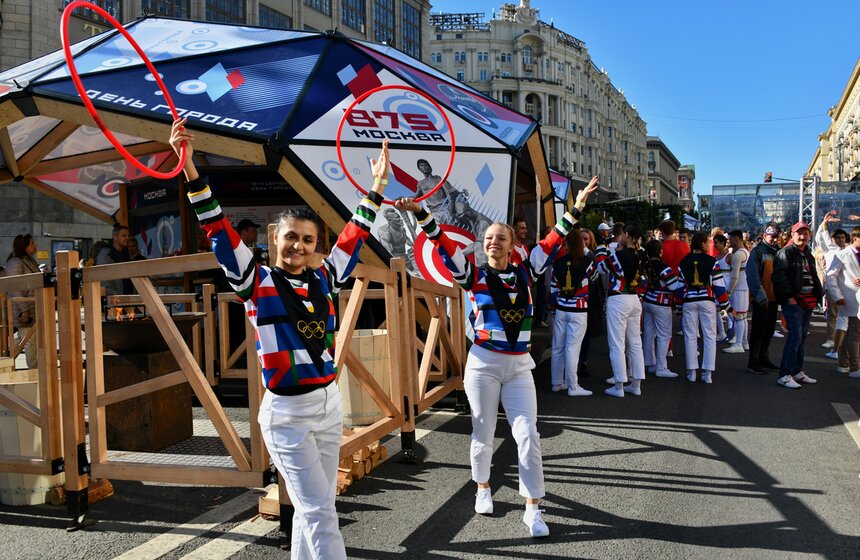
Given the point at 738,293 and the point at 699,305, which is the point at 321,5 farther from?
the point at 699,305

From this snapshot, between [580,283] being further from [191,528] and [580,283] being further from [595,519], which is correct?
[191,528]

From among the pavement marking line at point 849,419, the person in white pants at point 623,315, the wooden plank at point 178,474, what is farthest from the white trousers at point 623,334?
the wooden plank at point 178,474

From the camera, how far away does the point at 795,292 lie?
823 centimetres

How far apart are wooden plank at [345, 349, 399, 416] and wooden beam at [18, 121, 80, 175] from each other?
9161mm

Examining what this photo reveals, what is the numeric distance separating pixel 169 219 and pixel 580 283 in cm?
772

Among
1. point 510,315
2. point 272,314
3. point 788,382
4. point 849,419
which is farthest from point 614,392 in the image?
point 272,314

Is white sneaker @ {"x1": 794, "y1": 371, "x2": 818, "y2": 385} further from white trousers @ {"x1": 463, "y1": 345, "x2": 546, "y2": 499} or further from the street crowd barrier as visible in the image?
the street crowd barrier

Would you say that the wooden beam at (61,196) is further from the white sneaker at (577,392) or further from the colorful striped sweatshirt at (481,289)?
the colorful striped sweatshirt at (481,289)

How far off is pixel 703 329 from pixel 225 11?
31.6m

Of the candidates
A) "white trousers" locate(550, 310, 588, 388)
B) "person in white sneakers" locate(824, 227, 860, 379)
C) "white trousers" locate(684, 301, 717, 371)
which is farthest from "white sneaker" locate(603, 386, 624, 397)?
"person in white sneakers" locate(824, 227, 860, 379)

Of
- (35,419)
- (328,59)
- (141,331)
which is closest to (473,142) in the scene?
(328,59)

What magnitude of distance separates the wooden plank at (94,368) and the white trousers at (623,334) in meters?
5.59

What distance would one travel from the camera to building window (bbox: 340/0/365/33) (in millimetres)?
45338

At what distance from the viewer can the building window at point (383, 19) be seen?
1932 inches
